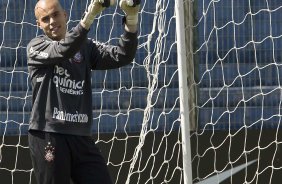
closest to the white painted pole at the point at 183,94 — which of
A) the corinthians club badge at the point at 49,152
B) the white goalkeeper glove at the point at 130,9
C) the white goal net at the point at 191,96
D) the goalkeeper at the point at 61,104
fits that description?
the white goal net at the point at 191,96

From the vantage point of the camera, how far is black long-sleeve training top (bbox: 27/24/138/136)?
326 centimetres

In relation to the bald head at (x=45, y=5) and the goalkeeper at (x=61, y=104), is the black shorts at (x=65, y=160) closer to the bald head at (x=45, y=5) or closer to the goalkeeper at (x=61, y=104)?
the goalkeeper at (x=61, y=104)

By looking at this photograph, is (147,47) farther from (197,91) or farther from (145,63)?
(197,91)

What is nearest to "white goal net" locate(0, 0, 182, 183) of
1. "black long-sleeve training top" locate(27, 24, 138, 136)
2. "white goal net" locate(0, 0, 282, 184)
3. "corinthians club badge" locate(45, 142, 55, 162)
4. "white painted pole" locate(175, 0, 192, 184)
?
"white goal net" locate(0, 0, 282, 184)

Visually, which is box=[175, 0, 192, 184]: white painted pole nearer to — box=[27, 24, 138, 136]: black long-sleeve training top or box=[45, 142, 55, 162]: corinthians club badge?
box=[27, 24, 138, 136]: black long-sleeve training top

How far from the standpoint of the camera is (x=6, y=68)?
4852 millimetres

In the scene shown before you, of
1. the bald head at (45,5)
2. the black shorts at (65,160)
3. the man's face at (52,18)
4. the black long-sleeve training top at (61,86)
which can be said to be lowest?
the black shorts at (65,160)

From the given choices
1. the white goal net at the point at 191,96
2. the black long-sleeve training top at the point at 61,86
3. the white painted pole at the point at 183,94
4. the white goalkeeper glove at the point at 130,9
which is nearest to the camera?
the white goalkeeper glove at the point at 130,9

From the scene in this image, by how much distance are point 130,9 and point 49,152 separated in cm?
65

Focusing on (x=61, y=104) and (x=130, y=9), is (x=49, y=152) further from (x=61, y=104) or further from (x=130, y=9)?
(x=130, y=9)

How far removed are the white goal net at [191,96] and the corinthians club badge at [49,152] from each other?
1.41 metres

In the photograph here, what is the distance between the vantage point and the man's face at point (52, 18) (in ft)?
10.9

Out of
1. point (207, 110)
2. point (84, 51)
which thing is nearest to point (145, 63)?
point (207, 110)

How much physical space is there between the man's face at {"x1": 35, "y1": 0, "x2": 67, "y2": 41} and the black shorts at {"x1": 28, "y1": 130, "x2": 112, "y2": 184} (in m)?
0.42
